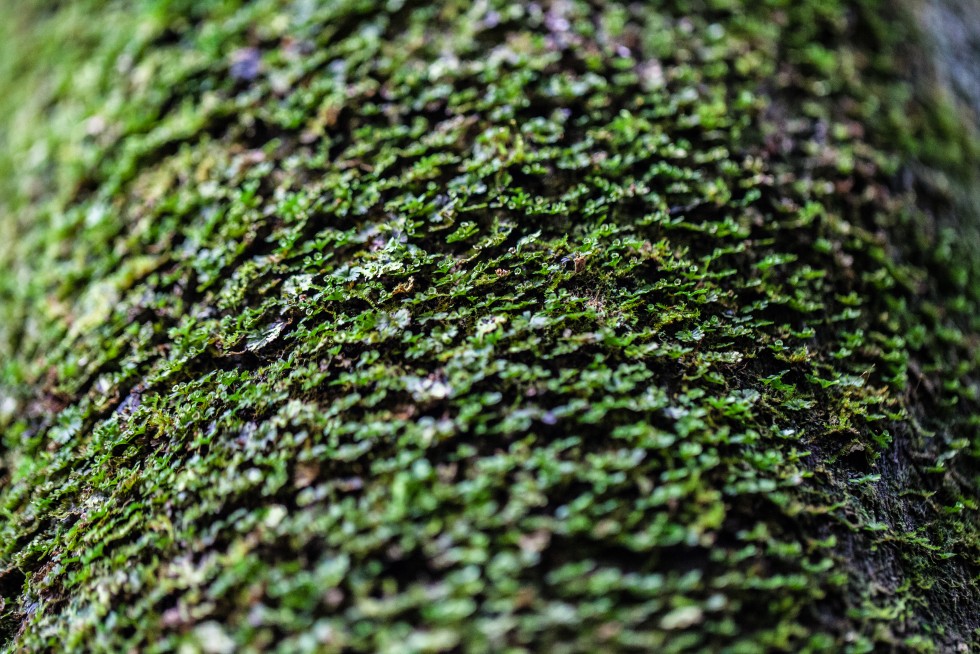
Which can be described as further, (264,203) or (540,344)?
(264,203)

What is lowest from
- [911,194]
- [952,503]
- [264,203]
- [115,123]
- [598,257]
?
[952,503]

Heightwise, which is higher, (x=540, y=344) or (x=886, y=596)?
(x=540, y=344)

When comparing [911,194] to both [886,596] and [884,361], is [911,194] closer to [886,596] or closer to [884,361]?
[884,361]

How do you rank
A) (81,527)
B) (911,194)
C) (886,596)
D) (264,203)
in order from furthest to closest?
(911,194), (264,203), (81,527), (886,596)

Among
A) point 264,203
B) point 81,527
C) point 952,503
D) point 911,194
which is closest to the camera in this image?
point 81,527

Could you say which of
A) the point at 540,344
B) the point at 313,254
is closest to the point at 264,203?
the point at 313,254

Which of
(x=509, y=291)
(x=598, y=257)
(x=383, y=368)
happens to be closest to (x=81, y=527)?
(x=383, y=368)

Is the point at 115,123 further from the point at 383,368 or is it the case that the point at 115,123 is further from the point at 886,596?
the point at 886,596
